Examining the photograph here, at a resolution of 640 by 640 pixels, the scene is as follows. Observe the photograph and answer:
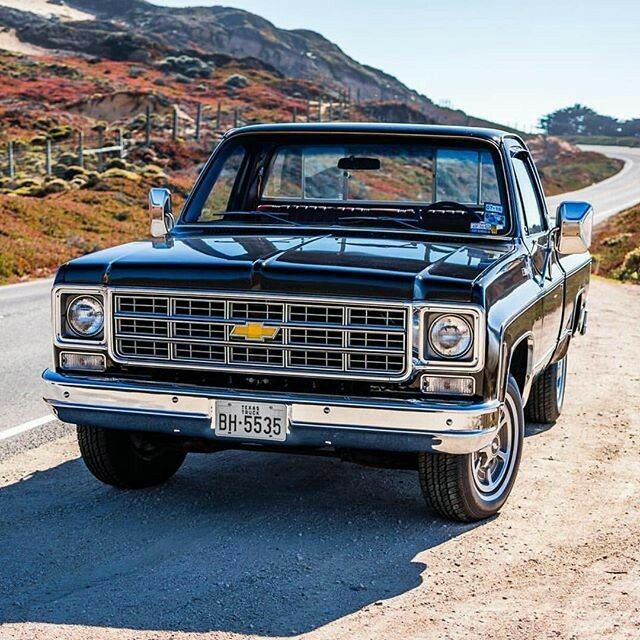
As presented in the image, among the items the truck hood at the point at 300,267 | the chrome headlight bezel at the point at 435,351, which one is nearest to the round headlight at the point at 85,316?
the truck hood at the point at 300,267

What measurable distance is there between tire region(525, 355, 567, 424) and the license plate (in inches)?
117

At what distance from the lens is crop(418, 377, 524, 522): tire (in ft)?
16.7

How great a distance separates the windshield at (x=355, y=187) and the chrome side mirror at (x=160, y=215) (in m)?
0.15

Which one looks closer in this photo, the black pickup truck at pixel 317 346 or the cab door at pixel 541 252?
the black pickup truck at pixel 317 346

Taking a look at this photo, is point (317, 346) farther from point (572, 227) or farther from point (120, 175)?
point (120, 175)

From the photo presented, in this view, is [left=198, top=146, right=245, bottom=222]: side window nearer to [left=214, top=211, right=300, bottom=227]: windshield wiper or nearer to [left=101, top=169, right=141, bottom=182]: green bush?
[left=214, top=211, right=300, bottom=227]: windshield wiper

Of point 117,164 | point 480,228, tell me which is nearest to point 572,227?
point 480,228

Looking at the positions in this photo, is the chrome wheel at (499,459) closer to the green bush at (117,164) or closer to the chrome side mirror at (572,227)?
the chrome side mirror at (572,227)

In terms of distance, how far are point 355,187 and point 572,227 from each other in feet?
4.38

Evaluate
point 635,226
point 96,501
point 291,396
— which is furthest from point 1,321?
point 635,226

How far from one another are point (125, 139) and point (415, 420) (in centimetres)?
4889

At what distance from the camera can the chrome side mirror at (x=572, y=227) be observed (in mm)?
6496

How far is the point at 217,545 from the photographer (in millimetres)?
4980

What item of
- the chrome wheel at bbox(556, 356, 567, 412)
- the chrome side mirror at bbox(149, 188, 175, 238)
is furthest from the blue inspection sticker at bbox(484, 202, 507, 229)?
the chrome wheel at bbox(556, 356, 567, 412)
